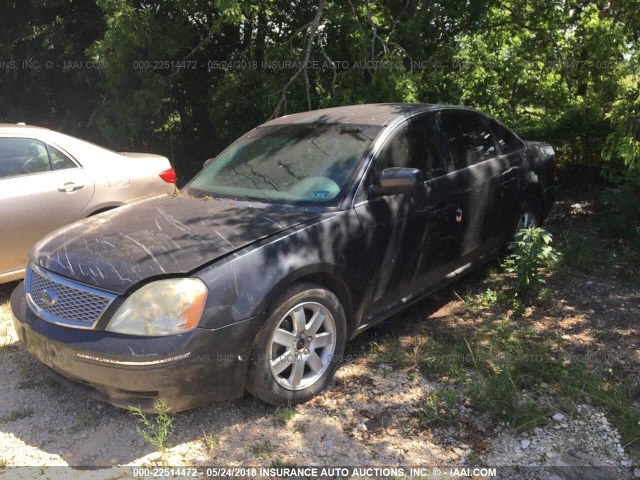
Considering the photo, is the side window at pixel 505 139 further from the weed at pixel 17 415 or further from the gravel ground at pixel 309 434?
the weed at pixel 17 415

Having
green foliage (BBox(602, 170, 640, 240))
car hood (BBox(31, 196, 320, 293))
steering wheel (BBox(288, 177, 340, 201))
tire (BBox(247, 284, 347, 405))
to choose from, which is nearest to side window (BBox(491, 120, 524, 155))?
green foliage (BBox(602, 170, 640, 240))

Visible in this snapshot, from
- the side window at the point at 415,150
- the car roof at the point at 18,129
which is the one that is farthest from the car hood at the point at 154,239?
the car roof at the point at 18,129

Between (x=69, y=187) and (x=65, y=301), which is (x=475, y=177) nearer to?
(x=65, y=301)

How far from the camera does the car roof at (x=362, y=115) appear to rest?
14.2 feet

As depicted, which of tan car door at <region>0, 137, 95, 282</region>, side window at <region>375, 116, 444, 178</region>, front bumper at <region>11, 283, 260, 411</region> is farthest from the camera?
tan car door at <region>0, 137, 95, 282</region>

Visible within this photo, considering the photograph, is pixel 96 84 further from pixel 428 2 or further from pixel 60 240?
pixel 60 240

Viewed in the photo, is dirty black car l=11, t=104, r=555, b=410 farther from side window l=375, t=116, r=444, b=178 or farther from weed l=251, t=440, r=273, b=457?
weed l=251, t=440, r=273, b=457

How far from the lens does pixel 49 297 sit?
10.8ft

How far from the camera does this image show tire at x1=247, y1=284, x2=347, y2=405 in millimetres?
3178

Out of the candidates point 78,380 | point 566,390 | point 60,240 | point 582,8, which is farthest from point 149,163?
point 582,8

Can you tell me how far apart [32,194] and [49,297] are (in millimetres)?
1947

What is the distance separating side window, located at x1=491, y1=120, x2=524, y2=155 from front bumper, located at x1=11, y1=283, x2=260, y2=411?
10.7ft

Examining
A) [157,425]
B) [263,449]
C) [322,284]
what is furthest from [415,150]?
[157,425]

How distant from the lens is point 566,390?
3.52m
